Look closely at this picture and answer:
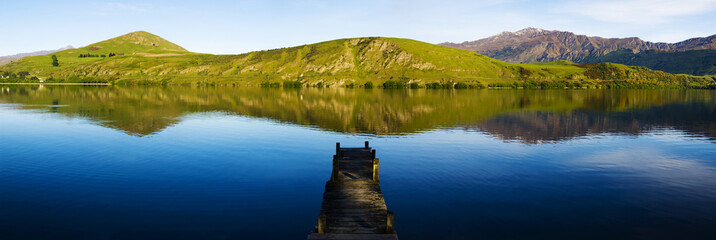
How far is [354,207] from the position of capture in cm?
2436

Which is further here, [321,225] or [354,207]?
[354,207]

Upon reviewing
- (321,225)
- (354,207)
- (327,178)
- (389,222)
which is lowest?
(327,178)

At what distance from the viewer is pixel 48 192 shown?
29.4 m

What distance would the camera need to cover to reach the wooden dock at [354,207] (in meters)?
19.8

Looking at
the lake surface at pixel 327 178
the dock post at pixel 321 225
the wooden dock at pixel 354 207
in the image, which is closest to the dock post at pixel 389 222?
the wooden dock at pixel 354 207

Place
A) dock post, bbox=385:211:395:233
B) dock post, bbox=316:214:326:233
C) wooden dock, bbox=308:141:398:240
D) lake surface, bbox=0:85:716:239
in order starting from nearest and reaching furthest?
1. dock post, bbox=385:211:395:233
2. dock post, bbox=316:214:326:233
3. wooden dock, bbox=308:141:398:240
4. lake surface, bbox=0:85:716:239

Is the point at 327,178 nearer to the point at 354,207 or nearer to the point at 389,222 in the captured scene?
the point at 354,207

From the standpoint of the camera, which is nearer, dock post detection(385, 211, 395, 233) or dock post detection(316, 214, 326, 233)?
dock post detection(385, 211, 395, 233)

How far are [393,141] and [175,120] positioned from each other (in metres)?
50.1

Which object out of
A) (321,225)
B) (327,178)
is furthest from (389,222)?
(327,178)

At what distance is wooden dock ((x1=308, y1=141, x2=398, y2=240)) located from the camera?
1984 cm

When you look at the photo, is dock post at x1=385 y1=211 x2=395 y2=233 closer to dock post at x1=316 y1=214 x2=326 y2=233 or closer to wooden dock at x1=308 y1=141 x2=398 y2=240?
wooden dock at x1=308 y1=141 x2=398 y2=240

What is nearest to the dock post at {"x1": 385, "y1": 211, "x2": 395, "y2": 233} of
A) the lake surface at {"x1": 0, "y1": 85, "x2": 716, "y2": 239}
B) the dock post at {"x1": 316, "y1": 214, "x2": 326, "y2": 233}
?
the dock post at {"x1": 316, "y1": 214, "x2": 326, "y2": 233}

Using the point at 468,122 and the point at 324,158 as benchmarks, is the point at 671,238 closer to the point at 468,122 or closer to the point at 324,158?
the point at 324,158
